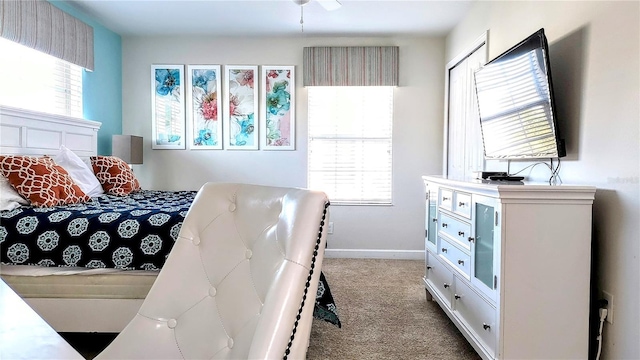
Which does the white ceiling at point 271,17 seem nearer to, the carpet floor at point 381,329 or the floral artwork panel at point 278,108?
the floral artwork panel at point 278,108

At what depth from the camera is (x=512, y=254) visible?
5.15ft

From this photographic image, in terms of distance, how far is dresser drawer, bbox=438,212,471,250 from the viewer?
6.51 feet

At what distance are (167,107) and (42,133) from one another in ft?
4.73

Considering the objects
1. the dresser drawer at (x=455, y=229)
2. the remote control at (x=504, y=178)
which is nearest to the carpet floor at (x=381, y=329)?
the dresser drawer at (x=455, y=229)

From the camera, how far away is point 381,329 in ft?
7.50

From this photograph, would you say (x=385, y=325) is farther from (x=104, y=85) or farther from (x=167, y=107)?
(x=104, y=85)

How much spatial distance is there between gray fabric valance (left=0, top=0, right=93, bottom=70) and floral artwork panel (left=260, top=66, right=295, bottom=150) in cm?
175

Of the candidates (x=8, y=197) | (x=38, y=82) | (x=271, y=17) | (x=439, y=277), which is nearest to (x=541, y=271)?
(x=439, y=277)

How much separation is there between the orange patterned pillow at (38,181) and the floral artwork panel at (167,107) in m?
1.78

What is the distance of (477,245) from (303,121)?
2632mm

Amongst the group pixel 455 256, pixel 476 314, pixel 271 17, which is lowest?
pixel 476 314

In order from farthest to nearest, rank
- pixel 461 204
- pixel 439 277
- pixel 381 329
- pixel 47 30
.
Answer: pixel 47 30 → pixel 439 277 → pixel 381 329 → pixel 461 204

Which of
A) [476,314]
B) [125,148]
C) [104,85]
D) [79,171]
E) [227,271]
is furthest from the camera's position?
A: [104,85]

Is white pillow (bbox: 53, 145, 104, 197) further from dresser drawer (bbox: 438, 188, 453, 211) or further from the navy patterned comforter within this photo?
dresser drawer (bbox: 438, 188, 453, 211)
